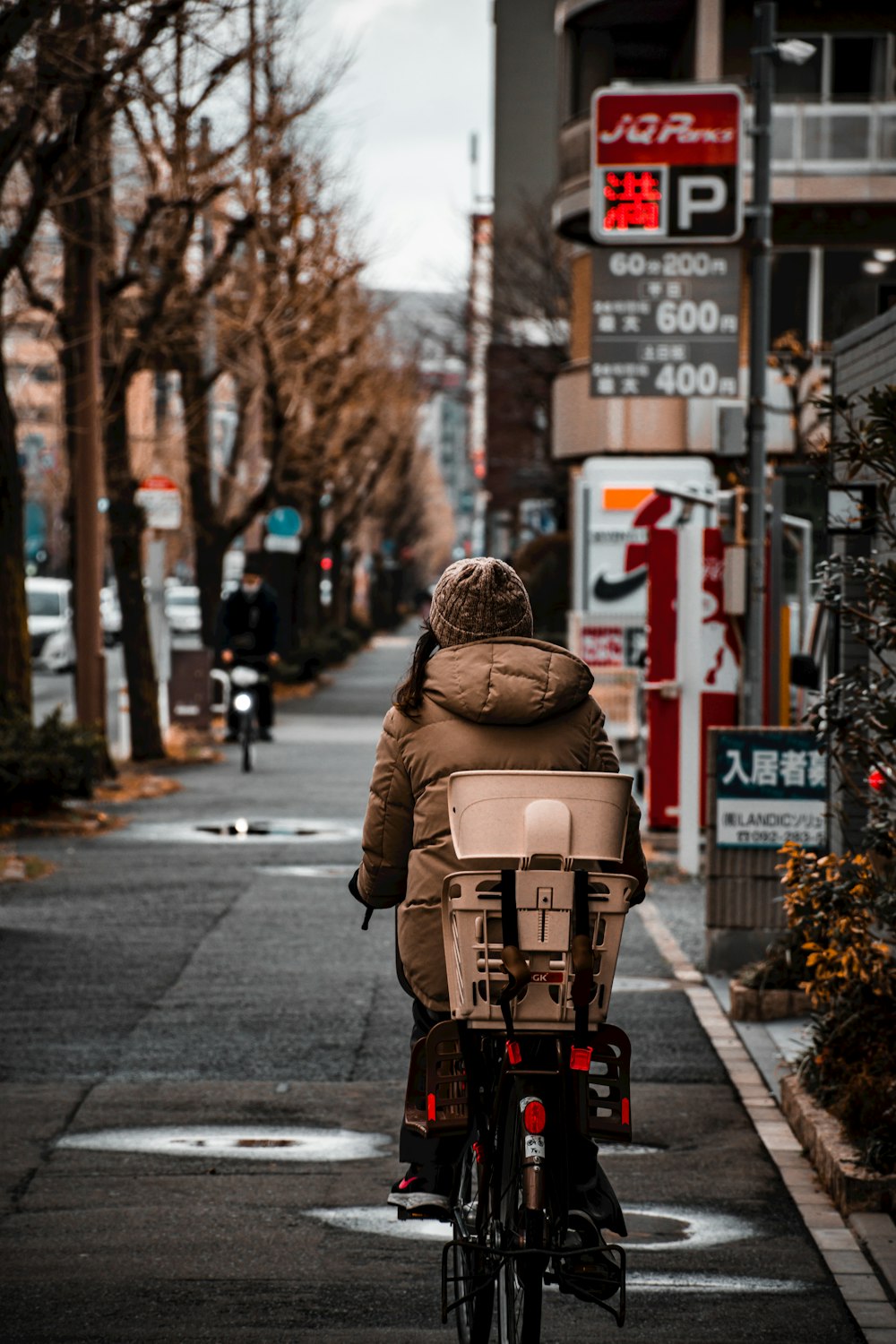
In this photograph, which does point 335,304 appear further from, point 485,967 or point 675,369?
point 485,967

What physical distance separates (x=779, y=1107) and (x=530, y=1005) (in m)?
3.90

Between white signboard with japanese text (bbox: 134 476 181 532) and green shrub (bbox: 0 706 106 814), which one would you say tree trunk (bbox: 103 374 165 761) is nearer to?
white signboard with japanese text (bbox: 134 476 181 532)

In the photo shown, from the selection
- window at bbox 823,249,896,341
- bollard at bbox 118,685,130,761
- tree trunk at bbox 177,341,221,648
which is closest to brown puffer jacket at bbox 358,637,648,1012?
bollard at bbox 118,685,130,761

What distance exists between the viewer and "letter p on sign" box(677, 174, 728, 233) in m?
14.8

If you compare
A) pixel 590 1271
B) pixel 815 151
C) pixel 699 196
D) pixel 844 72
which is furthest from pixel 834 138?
pixel 590 1271

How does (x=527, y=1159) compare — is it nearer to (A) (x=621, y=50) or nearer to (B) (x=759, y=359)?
(B) (x=759, y=359)

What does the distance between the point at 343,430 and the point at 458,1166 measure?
44.7 meters

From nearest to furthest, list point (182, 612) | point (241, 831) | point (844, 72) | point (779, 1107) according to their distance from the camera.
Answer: point (779, 1107)
point (241, 831)
point (844, 72)
point (182, 612)

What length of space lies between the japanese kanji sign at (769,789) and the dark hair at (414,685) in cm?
571

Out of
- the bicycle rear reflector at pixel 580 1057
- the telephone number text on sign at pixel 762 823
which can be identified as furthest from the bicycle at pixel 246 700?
the bicycle rear reflector at pixel 580 1057

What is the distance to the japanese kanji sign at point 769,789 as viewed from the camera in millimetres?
10312

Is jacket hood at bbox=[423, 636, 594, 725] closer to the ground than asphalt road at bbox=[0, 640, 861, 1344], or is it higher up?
higher up

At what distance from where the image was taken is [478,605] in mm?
4797

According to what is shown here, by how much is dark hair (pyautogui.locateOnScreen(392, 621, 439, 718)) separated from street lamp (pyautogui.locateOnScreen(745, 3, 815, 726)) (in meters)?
9.85
